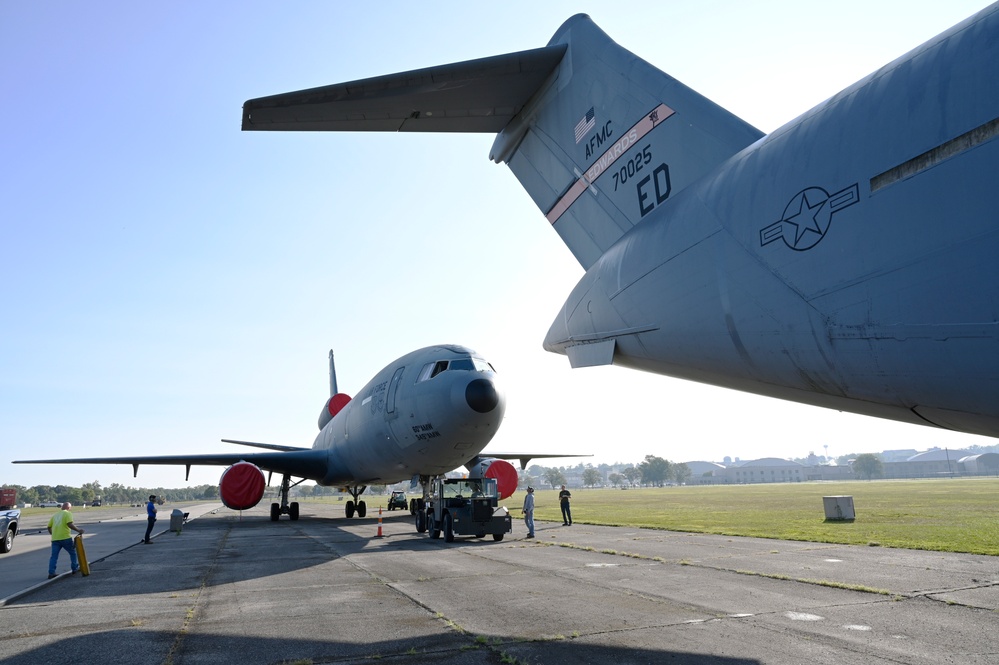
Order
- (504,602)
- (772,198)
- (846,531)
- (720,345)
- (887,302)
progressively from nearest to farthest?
(887,302) → (772,198) → (720,345) → (504,602) → (846,531)

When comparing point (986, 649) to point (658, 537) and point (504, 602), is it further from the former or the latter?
point (658, 537)

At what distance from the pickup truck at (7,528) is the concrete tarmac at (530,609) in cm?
599

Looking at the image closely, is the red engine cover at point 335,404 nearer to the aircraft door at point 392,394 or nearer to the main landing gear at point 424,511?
the main landing gear at point 424,511

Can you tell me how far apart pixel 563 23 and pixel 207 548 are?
15467 mm

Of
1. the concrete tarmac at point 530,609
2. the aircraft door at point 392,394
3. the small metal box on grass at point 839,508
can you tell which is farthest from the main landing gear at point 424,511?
the small metal box on grass at point 839,508

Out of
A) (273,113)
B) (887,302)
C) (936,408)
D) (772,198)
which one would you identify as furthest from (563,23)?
(936,408)

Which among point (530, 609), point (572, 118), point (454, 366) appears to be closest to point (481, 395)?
point (454, 366)

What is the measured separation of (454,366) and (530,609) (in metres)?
9.13

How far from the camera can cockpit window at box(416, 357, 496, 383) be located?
16.4 m

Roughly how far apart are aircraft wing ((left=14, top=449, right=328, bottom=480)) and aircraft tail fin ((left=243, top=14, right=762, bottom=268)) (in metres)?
19.9

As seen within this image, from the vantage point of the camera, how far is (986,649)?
563 centimetres

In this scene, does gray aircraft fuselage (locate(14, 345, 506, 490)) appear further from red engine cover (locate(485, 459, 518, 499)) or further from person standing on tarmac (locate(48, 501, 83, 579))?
person standing on tarmac (locate(48, 501, 83, 579))

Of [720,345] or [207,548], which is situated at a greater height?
[720,345]

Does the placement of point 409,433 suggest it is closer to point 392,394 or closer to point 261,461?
point 392,394
